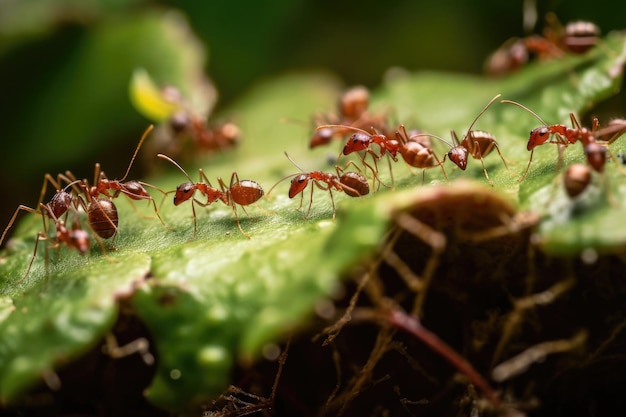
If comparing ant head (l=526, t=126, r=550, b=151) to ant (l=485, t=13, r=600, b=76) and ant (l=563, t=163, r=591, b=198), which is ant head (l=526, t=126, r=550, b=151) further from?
ant (l=485, t=13, r=600, b=76)

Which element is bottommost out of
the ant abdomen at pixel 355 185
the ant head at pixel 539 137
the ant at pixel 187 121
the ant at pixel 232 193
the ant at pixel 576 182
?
the ant at pixel 187 121

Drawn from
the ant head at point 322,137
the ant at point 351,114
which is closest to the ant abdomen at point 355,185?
the ant head at point 322,137

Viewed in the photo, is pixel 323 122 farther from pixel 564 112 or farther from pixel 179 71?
pixel 564 112

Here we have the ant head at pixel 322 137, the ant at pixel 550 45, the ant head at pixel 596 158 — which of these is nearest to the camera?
the ant head at pixel 596 158

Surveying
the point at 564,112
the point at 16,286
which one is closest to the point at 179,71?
the point at 16,286

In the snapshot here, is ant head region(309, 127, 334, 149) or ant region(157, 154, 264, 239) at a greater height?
ant region(157, 154, 264, 239)

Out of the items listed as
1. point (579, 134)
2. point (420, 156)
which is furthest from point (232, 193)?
point (579, 134)

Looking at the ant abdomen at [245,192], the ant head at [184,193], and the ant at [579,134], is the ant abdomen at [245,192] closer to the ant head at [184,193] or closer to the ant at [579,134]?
the ant head at [184,193]

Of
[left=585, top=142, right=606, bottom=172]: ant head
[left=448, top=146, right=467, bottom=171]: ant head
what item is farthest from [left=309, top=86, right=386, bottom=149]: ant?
[left=585, top=142, right=606, bottom=172]: ant head

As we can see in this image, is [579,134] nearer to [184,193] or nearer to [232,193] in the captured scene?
[232,193]
